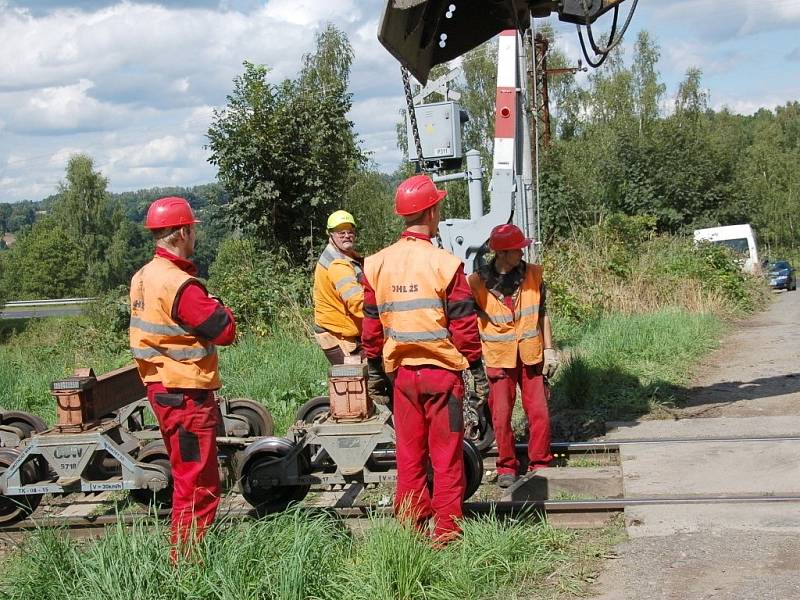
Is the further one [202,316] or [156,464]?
[156,464]

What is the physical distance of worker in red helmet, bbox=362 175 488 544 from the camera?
530 centimetres

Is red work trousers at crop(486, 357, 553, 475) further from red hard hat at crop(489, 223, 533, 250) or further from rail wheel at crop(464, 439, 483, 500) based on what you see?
red hard hat at crop(489, 223, 533, 250)

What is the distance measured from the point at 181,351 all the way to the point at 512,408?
2891mm

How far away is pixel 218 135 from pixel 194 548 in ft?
57.3

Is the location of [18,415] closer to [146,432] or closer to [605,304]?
[146,432]

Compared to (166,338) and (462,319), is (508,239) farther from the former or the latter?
(166,338)

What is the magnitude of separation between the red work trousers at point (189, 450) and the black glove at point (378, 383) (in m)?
1.19

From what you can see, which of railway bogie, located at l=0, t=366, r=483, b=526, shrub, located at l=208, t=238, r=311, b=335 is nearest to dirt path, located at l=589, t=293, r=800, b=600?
railway bogie, located at l=0, t=366, r=483, b=526

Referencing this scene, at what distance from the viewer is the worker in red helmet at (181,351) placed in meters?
5.22

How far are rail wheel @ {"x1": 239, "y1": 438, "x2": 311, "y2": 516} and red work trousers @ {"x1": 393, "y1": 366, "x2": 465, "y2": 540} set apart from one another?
1467 mm

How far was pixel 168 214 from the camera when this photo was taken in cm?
535

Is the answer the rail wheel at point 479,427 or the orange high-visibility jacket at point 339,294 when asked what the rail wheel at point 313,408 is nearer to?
the orange high-visibility jacket at point 339,294

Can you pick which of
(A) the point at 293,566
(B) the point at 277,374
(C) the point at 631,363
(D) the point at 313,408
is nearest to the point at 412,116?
(B) the point at 277,374

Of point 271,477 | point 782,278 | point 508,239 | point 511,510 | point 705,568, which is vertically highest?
point 508,239
